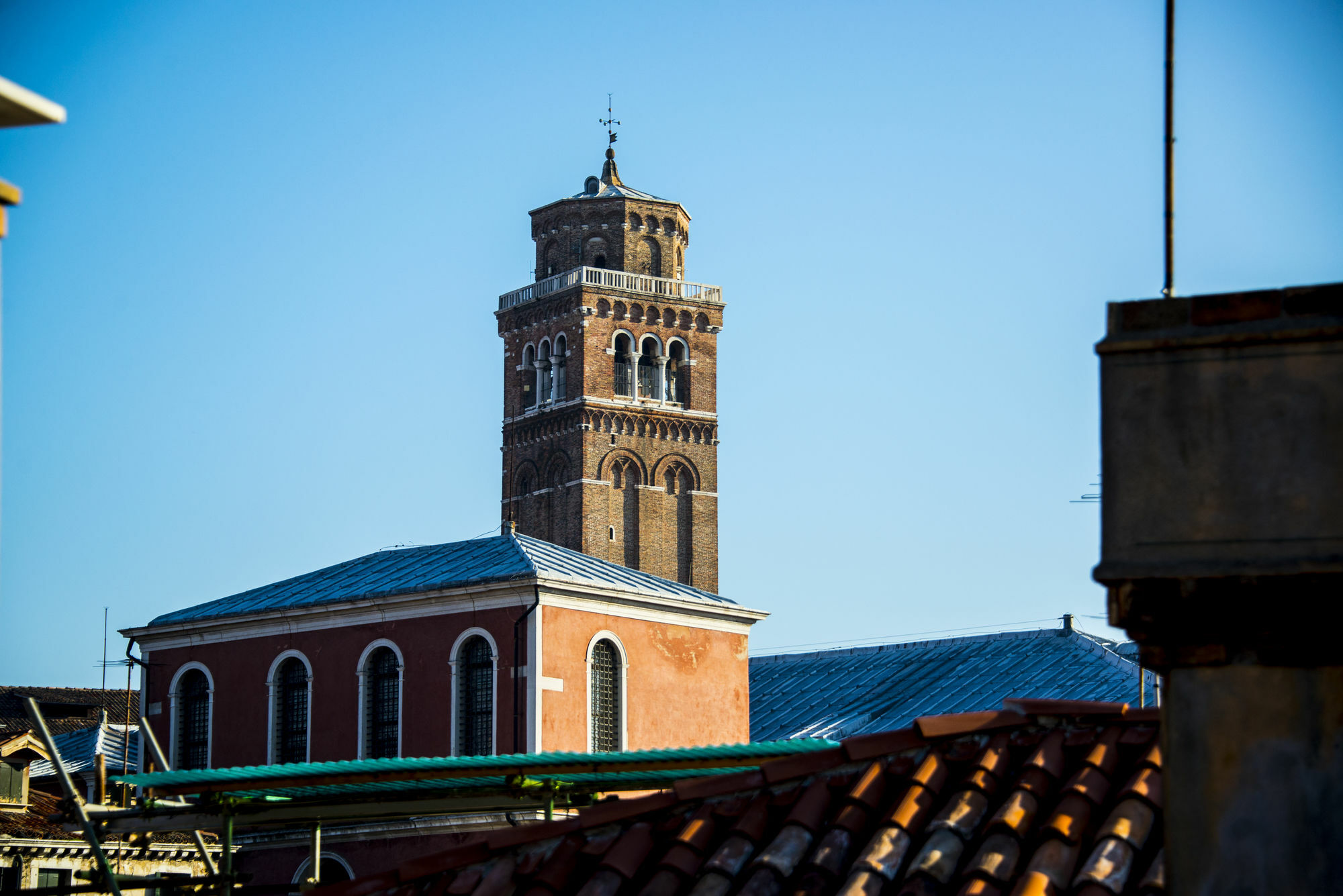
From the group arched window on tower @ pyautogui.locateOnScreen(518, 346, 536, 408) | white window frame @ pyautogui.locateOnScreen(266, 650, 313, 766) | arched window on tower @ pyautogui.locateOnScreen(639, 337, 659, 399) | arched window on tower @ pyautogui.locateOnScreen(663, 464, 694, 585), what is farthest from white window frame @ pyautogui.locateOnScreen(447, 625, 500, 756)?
arched window on tower @ pyautogui.locateOnScreen(518, 346, 536, 408)

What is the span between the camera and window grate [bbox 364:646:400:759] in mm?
30062

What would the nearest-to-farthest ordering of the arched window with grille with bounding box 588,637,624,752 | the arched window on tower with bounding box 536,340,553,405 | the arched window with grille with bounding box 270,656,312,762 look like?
the arched window with grille with bounding box 588,637,624,752, the arched window with grille with bounding box 270,656,312,762, the arched window on tower with bounding box 536,340,553,405

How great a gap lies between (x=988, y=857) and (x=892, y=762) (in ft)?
3.88

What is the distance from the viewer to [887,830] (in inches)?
312

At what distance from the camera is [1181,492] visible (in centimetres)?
578

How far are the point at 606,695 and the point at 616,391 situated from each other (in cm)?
3995

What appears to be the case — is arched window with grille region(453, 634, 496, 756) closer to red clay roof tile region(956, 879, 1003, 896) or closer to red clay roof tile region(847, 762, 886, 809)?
red clay roof tile region(847, 762, 886, 809)

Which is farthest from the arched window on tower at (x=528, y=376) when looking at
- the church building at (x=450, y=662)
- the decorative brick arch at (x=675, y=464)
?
the church building at (x=450, y=662)

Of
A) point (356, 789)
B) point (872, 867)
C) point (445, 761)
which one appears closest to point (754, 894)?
point (872, 867)

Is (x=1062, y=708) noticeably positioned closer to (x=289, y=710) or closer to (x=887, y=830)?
(x=887, y=830)

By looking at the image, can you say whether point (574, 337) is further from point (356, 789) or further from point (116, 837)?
point (356, 789)

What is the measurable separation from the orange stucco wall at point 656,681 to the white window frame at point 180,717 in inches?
263

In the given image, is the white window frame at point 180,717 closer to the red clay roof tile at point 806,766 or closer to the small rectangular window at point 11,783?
the small rectangular window at point 11,783

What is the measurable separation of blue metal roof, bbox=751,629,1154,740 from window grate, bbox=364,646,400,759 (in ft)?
53.2
